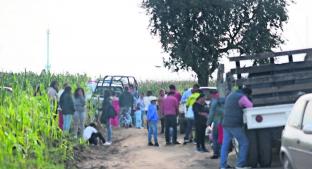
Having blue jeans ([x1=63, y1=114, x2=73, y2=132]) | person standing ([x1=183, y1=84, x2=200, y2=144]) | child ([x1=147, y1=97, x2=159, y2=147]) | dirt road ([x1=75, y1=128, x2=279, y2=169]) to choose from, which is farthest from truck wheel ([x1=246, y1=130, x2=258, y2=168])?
blue jeans ([x1=63, y1=114, x2=73, y2=132])

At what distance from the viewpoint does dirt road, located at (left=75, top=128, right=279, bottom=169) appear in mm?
16656

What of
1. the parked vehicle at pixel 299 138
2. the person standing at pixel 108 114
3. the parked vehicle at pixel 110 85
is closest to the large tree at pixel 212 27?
the parked vehicle at pixel 110 85

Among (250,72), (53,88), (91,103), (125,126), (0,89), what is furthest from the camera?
(125,126)

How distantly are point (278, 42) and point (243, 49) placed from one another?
2.05 meters

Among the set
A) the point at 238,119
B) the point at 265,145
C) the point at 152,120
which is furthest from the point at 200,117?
the point at 238,119

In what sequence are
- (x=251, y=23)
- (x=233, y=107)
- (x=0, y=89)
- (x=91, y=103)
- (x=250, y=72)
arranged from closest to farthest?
(x=233, y=107), (x=250, y=72), (x=0, y=89), (x=91, y=103), (x=251, y=23)

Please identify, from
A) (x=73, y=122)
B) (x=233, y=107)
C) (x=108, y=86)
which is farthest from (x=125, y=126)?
(x=233, y=107)

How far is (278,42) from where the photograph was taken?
4022 centimetres

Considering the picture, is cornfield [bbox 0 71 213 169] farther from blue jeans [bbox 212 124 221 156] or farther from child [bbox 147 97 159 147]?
blue jeans [bbox 212 124 221 156]

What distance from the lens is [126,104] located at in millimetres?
28469

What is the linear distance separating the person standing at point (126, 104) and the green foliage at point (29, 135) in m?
9.29

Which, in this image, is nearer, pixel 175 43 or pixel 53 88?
pixel 53 88

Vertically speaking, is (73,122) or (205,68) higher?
(205,68)

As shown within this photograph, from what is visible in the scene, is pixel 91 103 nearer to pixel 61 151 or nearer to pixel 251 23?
pixel 61 151
